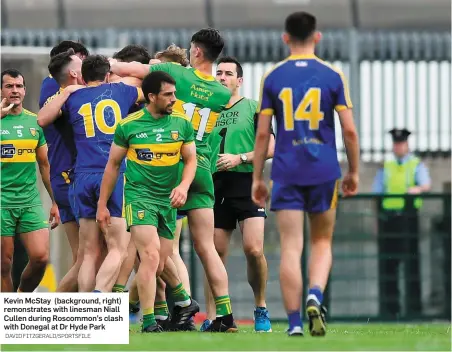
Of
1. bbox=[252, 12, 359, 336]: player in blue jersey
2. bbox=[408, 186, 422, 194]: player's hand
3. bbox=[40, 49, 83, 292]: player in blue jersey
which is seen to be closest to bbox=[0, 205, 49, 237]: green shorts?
bbox=[40, 49, 83, 292]: player in blue jersey

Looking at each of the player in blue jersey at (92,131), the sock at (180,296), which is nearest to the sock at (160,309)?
the sock at (180,296)

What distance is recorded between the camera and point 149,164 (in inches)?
422

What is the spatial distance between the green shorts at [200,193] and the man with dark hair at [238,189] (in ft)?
1.90

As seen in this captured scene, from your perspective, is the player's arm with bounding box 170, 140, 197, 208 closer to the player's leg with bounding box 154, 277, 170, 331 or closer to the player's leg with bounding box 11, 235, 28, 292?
the player's leg with bounding box 154, 277, 170, 331

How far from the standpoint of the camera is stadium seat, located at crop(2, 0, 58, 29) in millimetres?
23844

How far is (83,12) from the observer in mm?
24266

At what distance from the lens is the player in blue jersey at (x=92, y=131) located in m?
11.4

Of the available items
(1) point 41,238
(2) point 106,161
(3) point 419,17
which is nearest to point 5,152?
(1) point 41,238

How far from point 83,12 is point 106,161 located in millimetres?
13146

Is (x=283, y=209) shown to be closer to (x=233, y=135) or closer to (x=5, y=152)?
(x=233, y=135)

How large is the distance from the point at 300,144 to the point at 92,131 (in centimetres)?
232

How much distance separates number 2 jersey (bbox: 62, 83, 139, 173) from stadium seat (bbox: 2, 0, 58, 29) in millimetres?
12513

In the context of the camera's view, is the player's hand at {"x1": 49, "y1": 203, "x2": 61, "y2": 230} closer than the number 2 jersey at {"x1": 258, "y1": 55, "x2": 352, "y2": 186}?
No

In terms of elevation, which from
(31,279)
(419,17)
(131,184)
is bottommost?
(31,279)
